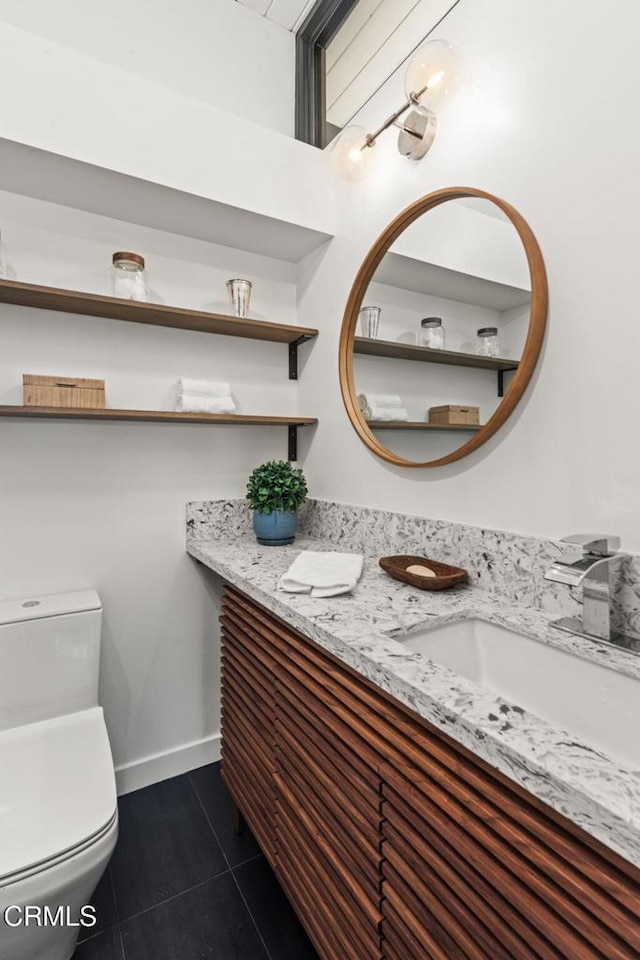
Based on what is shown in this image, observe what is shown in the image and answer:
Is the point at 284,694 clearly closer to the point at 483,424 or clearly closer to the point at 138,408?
the point at 483,424

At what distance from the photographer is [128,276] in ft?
5.25

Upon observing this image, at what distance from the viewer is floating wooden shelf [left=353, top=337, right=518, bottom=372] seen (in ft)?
3.84

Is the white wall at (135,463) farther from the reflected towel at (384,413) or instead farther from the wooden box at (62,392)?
the reflected towel at (384,413)

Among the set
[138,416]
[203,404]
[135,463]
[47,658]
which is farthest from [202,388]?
[47,658]

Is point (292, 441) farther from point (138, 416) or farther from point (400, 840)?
point (400, 840)

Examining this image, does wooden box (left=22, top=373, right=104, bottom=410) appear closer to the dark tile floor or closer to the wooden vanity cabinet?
the wooden vanity cabinet

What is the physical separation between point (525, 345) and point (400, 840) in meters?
1.01

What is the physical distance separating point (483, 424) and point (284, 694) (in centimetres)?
84

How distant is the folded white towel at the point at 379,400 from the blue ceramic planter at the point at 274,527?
1.66 ft

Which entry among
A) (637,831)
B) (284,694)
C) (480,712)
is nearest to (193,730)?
(284,694)

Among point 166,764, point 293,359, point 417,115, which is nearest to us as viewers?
point 417,115

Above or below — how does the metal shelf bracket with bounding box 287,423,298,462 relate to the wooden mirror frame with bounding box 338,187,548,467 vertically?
below

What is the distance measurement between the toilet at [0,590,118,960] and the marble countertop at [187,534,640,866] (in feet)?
1.86

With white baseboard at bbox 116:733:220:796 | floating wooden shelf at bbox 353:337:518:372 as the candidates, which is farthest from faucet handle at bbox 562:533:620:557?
white baseboard at bbox 116:733:220:796
